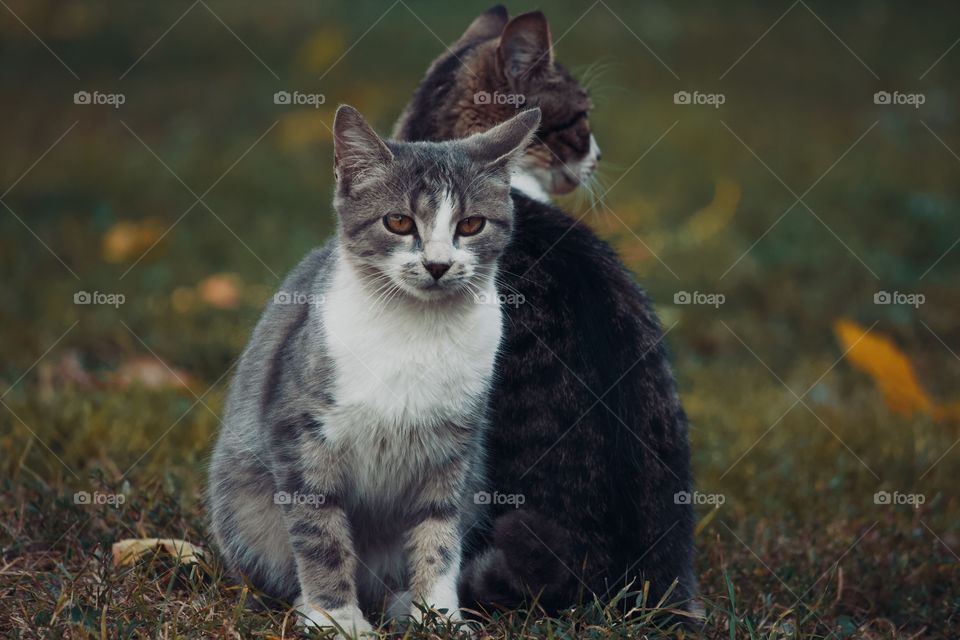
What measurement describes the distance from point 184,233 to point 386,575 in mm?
4524

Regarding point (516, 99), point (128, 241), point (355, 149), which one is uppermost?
point (516, 99)

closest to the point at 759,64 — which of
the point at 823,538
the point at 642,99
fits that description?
the point at 642,99

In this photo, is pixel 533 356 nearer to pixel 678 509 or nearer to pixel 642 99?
pixel 678 509

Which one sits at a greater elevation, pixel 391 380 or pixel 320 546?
pixel 391 380

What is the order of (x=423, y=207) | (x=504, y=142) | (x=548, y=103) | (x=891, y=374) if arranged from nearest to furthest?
(x=423, y=207) < (x=504, y=142) < (x=548, y=103) < (x=891, y=374)

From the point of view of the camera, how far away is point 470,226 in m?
3.03

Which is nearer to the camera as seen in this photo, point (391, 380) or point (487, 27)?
point (391, 380)

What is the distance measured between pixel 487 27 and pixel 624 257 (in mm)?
1172

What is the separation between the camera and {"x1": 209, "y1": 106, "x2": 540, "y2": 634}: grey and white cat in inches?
114

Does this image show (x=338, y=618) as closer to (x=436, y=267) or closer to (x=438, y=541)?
(x=438, y=541)

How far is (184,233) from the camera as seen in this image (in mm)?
7227

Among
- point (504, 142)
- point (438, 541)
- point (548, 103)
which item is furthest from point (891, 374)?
point (438, 541)

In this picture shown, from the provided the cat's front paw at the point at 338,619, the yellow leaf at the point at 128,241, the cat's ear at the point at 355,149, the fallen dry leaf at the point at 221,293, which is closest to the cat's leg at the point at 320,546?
the cat's front paw at the point at 338,619

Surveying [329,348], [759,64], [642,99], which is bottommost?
[329,348]
